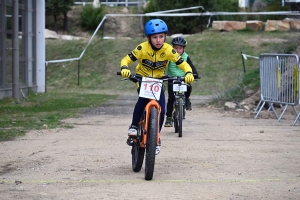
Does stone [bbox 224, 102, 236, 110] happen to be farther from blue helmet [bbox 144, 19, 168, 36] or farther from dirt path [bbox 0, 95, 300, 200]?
blue helmet [bbox 144, 19, 168, 36]

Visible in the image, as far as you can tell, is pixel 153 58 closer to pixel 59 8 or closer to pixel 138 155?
pixel 138 155

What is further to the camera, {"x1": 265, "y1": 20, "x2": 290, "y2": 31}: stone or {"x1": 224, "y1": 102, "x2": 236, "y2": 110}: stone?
{"x1": 265, "y1": 20, "x2": 290, "y2": 31}: stone

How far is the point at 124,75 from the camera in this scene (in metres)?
8.24

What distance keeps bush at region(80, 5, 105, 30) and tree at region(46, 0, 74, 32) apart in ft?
2.86

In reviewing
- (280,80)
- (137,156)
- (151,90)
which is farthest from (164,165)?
(280,80)

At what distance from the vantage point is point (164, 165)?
8961 millimetres

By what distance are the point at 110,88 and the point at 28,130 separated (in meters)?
16.0

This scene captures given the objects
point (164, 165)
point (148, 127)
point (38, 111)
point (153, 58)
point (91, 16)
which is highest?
point (153, 58)

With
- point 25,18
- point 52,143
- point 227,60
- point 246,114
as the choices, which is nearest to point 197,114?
point 246,114

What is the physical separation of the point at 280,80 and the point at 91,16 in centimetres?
2598

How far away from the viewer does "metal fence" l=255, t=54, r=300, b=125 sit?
14.9 metres

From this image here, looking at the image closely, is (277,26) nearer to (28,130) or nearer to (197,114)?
(197,114)

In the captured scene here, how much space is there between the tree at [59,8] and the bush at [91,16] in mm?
870

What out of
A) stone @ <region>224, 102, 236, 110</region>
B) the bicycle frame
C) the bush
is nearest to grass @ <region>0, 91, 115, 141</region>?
stone @ <region>224, 102, 236, 110</region>
